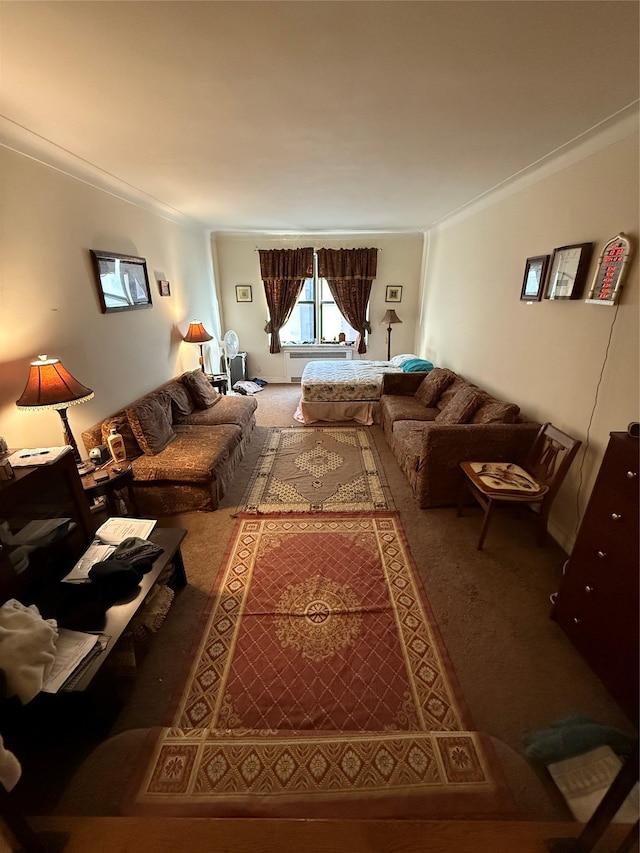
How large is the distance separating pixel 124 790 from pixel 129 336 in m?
3.18

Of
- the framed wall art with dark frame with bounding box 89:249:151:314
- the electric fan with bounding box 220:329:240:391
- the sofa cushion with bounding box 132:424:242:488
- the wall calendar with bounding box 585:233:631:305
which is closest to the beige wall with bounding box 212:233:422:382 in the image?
the electric fan with bounding box 220:329:240:391

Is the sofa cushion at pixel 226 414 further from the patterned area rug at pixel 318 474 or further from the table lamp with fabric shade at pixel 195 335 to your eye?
the table lamp with fabric shade at pixel 195 335

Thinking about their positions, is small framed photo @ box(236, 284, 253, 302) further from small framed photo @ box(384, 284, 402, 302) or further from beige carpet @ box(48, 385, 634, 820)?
beige carpet @ box(48, 385, 634, 820)

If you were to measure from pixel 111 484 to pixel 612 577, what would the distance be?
280 centimetres

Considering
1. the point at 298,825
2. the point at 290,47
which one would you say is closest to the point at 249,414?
the point at 290,47

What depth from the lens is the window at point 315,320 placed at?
20.5ft

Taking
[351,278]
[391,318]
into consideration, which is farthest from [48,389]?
[351,278]

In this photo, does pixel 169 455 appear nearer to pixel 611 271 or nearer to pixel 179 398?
pixel 179 398

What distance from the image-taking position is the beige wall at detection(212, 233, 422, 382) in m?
5.85

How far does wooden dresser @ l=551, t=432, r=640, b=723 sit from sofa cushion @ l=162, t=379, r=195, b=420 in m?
3.46

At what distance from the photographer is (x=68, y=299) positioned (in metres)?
2.50

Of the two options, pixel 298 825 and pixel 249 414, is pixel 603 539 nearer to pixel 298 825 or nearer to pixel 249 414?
pixel 298 825

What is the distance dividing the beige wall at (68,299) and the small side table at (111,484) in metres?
0.39

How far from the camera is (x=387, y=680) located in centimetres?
166
